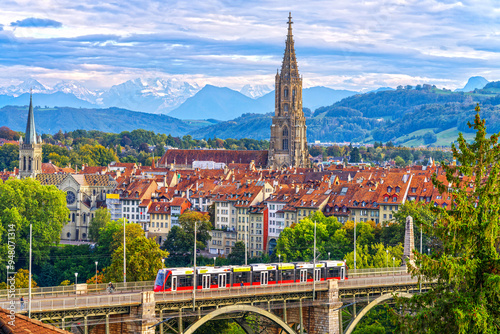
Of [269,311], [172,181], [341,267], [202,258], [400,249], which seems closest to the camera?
[269,311]

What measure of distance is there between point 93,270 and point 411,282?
4994 cm

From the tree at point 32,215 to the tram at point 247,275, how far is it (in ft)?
182

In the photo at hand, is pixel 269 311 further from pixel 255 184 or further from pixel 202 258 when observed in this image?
pixel 255 184

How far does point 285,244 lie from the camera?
101750mm

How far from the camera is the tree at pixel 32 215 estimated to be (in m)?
109

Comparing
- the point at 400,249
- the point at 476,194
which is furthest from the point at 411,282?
the point at 476,194

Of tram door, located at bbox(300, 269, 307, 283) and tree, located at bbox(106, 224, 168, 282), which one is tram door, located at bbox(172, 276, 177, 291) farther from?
tree, located at bbox(106, 224, 168, 282)

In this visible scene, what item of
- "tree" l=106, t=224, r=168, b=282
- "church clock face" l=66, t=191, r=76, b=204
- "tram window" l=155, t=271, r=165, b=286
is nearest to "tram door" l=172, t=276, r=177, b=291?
"tram window" l=155, t=271, r=165, b=286

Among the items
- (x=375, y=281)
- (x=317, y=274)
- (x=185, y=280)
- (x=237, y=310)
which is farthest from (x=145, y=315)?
(x=375, y=281)

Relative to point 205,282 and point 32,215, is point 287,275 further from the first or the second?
point 32,215

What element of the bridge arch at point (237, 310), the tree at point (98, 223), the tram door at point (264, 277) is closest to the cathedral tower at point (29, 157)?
the tree at point (98, 223)

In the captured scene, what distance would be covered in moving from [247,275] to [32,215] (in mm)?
66879

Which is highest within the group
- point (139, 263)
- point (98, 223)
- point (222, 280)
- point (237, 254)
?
point (222, 280)

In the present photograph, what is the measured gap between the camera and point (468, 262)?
100 ft
